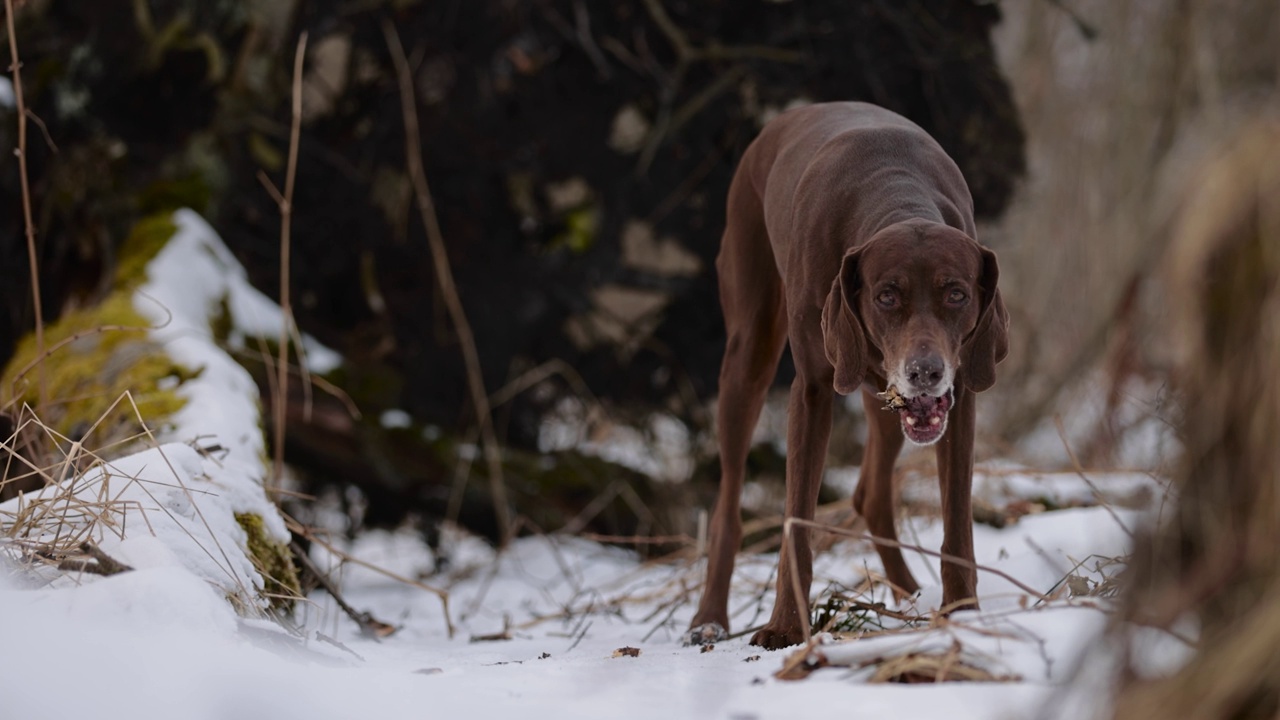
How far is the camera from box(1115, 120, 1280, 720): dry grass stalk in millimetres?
1754

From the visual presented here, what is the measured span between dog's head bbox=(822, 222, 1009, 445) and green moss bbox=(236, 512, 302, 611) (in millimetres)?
1676

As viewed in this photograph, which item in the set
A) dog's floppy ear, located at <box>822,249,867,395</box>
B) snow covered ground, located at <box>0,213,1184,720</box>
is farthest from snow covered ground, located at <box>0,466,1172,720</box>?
dog's floppy ear, located at <box>822,249,867,395</box>

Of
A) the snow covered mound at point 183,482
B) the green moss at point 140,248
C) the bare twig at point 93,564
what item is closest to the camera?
the bare twig at point 93,564

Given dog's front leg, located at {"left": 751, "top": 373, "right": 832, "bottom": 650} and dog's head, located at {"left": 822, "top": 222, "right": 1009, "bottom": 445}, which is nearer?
dog's head, located at {"left": 822, "top": 222, "right": 1009, "bottom": 445}

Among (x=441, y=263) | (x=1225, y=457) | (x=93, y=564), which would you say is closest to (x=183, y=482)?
(x=93, y=564)

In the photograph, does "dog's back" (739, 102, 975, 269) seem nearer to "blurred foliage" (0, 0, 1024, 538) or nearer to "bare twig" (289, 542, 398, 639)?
"bare twig" (289, 542, 398, 639)

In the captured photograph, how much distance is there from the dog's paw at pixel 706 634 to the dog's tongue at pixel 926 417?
1111mm

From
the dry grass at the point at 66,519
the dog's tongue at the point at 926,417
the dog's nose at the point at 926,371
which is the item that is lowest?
the dry grass at the point at 66,519

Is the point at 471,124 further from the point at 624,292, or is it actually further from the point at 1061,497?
the point at 1061,497

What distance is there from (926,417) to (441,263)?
11.2 feet

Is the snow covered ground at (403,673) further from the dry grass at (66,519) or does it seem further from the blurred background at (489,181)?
the blurred background at (489,181)

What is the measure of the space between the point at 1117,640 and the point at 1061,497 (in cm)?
413

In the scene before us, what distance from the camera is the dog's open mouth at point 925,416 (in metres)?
3.21

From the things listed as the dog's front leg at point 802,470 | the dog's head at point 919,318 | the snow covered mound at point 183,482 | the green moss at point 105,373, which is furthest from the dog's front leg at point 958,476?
the green moss at point 105,373
